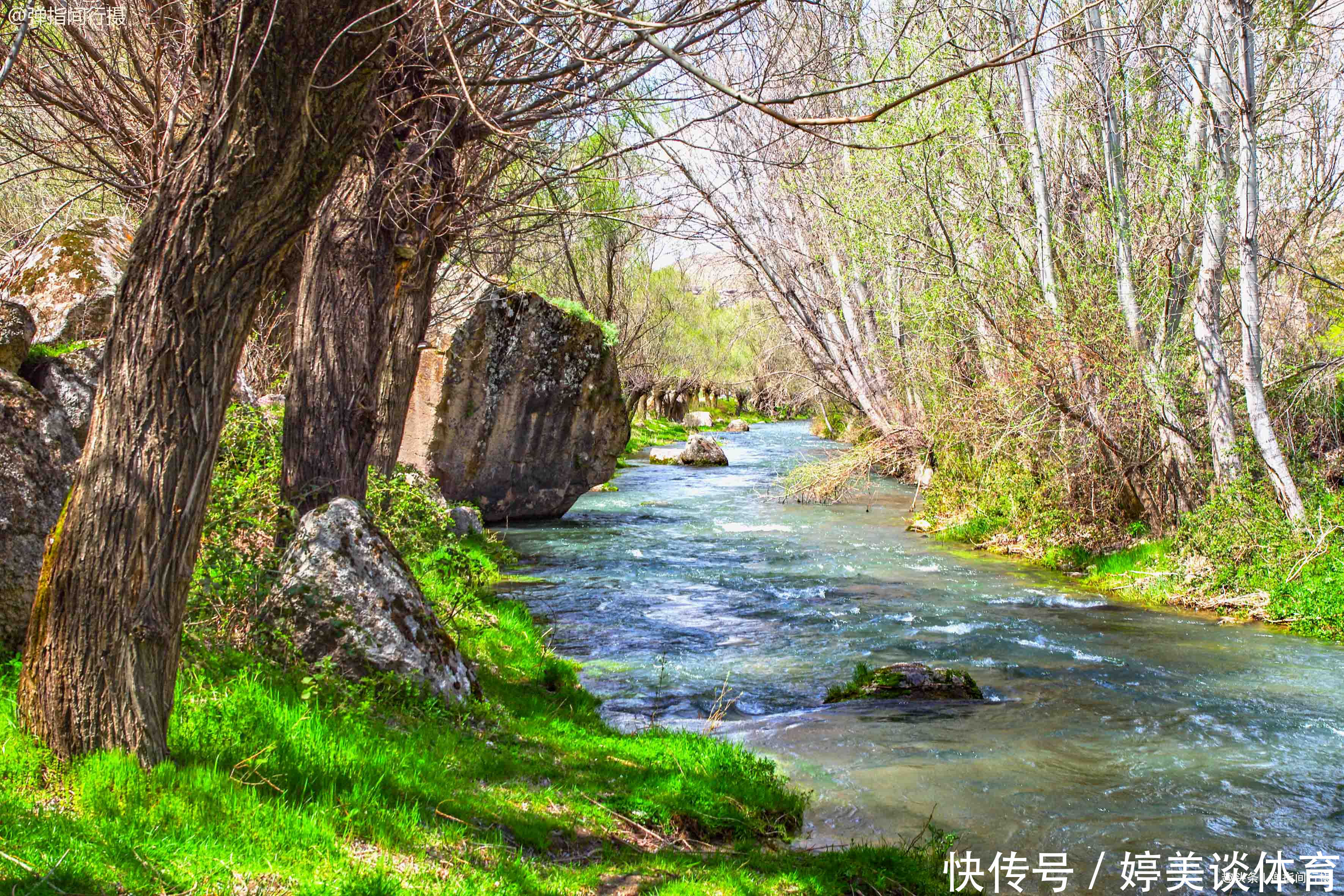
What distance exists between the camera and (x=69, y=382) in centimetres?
516

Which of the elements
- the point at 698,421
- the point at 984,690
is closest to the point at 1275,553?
the point at 984,690

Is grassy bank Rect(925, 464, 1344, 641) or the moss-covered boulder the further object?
grassy bank Rect(925, 464, 1344, 641)

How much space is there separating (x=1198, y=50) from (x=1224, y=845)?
32.6 feet

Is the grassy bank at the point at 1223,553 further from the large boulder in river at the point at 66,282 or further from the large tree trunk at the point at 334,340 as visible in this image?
the large boulder in river at the point at 66,282

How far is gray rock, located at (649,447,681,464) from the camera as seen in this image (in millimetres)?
32781

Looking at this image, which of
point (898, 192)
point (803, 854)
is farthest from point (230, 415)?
point (898, 192)

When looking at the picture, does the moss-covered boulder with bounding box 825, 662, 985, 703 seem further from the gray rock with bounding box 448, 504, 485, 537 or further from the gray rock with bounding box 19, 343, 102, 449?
the gray rock with bounding box 448, 504, 485, 537

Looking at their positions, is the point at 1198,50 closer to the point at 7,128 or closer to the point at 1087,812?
the point at 1087,812

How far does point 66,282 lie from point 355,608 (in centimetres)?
497

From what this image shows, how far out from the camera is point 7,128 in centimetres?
820

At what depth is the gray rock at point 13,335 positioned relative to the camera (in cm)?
503

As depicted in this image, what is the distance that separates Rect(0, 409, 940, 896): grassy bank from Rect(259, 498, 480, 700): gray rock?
0.58 feet

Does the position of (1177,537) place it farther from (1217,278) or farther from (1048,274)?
(1048,274)

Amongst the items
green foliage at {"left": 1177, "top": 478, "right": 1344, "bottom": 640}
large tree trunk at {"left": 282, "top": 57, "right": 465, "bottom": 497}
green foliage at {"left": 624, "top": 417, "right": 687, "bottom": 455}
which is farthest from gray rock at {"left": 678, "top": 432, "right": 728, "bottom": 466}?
large tree trunk at {"left": 282, "top": 57, "right": 465, "bottom": 497}
